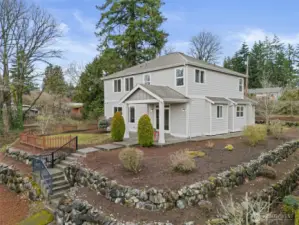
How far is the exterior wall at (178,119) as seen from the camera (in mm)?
15211

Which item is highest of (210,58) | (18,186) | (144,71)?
(210,58)

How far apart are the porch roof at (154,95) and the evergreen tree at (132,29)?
17677mm

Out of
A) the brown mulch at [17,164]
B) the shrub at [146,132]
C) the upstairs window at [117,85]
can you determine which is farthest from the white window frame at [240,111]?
the brown mulch at [17,164]

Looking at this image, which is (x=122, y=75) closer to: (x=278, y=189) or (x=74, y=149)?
(x=74, y=149)

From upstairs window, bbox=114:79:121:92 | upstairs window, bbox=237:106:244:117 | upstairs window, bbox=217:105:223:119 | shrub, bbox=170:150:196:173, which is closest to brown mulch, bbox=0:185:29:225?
shrub, bbox=170:150:196:173

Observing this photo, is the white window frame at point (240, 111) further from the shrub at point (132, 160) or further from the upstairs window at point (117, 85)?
the shrub at point (132, 160)

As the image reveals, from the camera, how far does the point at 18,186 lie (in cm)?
1033

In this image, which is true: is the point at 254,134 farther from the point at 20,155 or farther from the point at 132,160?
the point at 20,155

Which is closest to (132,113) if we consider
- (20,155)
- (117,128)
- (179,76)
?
(117,128)

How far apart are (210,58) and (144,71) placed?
32.3 meters

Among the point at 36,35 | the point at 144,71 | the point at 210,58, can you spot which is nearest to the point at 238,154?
the point at 144,71

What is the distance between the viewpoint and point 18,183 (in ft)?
34.1

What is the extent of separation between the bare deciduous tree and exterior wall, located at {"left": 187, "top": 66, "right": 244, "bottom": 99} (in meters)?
27.5

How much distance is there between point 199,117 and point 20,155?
499 inches
